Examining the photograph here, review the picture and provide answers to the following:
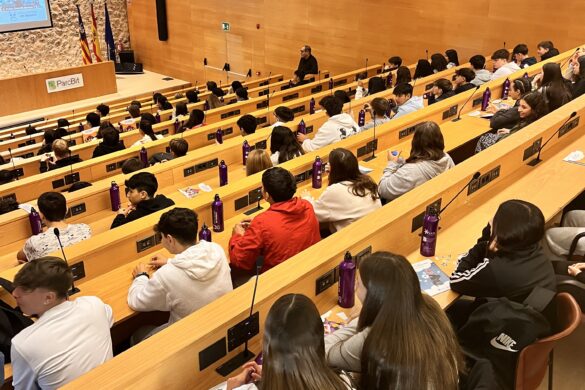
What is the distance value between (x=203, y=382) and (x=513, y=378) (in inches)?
53.3

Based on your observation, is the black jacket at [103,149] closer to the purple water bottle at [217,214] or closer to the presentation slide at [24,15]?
the purple water bottle at [217,214]

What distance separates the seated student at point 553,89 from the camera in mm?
5554

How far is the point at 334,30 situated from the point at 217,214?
8496 mm

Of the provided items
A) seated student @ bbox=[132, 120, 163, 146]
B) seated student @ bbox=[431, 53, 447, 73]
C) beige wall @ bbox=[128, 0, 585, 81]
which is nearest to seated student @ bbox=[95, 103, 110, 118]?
seated student @ bbox=[132, 120, 163, 146]

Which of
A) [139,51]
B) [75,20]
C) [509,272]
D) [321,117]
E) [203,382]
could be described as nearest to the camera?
[203,382]

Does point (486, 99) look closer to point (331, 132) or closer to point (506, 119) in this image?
point (506, 119)

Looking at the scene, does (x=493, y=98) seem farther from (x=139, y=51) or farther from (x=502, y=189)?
(x=139, y=51)

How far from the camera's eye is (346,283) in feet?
9.32

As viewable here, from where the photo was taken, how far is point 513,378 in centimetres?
239

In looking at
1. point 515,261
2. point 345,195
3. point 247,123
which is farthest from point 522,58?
point 515,261

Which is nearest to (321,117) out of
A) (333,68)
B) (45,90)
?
(333,68)

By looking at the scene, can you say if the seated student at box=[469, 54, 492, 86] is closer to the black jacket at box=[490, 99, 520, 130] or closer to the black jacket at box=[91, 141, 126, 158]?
the black jacket at box=[490, 99, 520, 130]

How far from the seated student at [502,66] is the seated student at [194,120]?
4.08m

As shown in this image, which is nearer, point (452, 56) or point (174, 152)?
point (174, 152)
